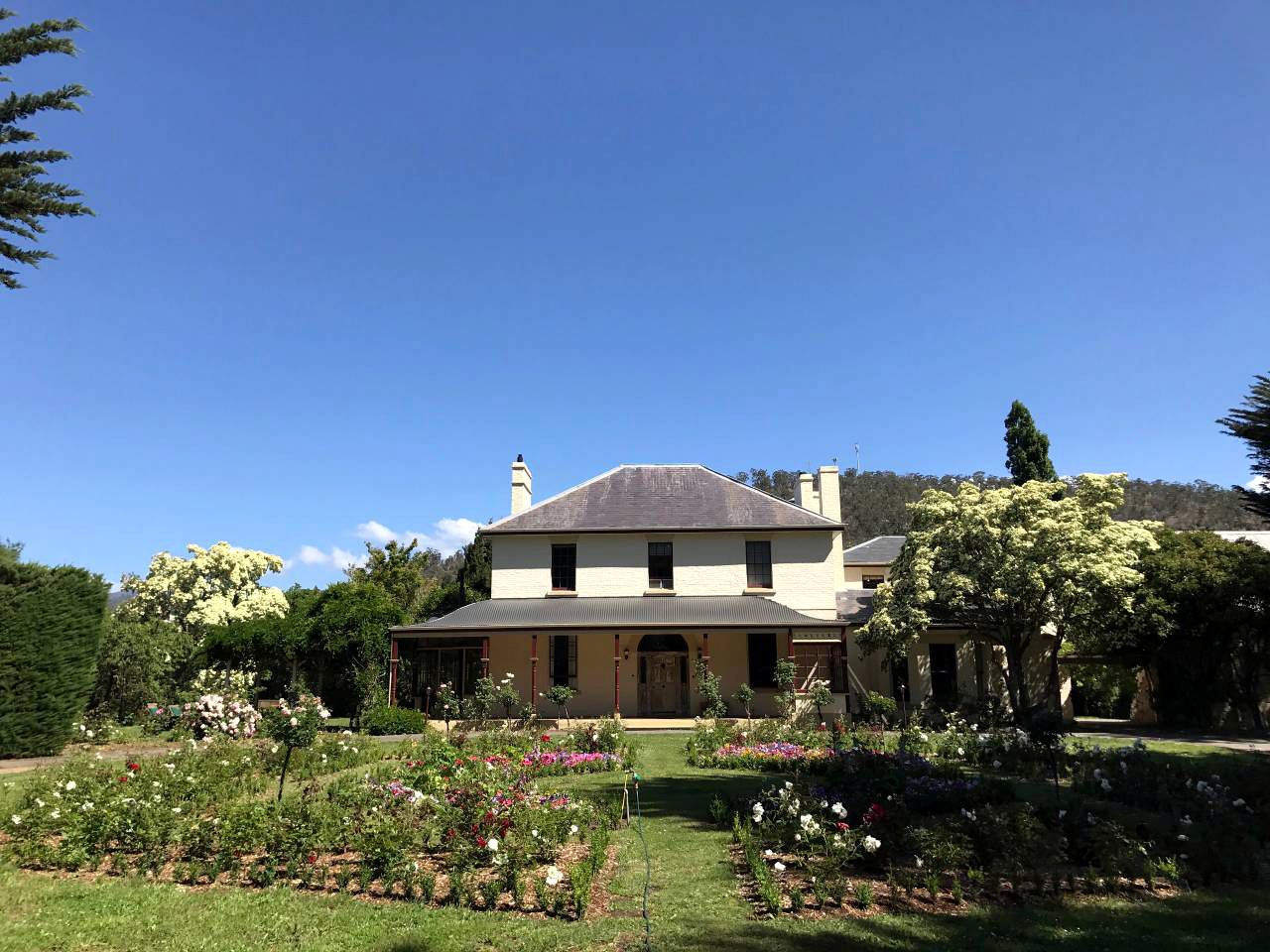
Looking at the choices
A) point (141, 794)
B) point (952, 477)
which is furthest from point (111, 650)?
point (952, 477)

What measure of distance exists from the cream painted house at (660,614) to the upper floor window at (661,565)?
49mm

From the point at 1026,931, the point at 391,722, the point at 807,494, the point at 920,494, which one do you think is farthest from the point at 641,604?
the point at 920,494

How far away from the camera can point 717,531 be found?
25781 mm

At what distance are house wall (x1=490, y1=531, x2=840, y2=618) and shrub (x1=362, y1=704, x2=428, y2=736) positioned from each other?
6.05 metres

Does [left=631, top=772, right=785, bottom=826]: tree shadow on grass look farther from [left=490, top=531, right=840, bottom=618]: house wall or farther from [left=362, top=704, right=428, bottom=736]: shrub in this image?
[left=490, top=531, right=840, bottom=618]: house wall

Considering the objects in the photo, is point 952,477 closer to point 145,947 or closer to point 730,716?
point 730,716

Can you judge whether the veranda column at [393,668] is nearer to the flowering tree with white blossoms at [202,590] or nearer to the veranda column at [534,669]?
the veranda column at [534,669]

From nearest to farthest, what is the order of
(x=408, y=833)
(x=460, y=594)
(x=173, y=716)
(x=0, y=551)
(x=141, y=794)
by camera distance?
(x=408, y=833) → (x=141, y=794) → (x=0, y=551) → (x=173, y=716) → (x=460, y=594)

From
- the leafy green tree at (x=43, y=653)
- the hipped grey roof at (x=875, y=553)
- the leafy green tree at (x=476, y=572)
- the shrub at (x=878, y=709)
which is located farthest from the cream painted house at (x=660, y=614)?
the leafy green tree at (x=476, y=572)

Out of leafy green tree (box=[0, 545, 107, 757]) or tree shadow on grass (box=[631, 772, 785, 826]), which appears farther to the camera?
leafy green tree (box=[0, 545, 107, 757])

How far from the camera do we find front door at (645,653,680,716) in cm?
2505

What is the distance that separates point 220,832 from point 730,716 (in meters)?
18.2

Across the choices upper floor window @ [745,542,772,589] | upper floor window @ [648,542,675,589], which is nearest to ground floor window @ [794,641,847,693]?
upper floor window @ [745,542,772,589]

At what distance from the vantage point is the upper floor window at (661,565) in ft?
85.5
